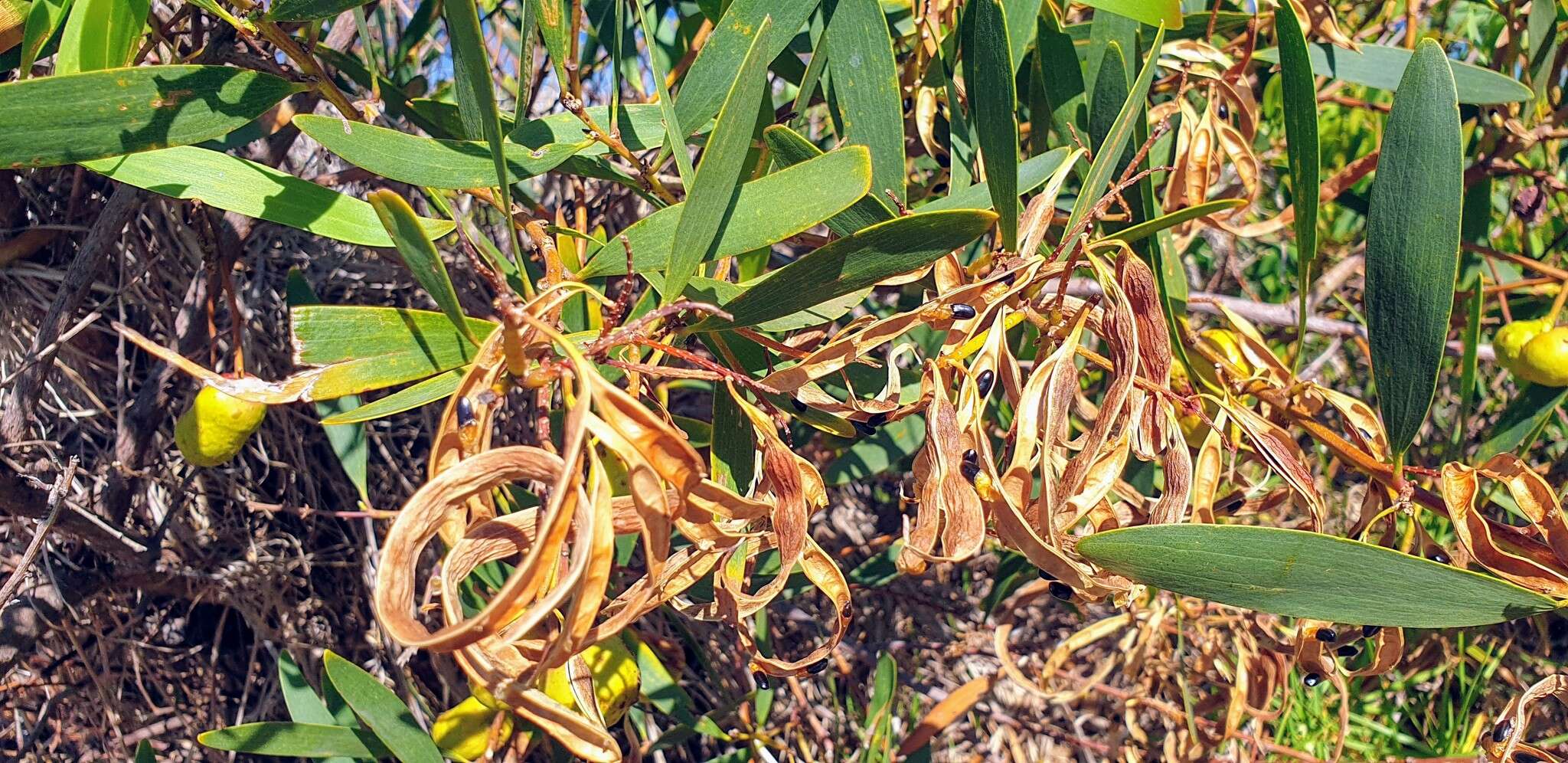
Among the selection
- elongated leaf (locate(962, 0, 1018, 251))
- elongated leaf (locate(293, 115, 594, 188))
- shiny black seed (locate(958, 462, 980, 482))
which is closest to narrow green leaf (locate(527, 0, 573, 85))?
elongated leaf (locate(293, 115, 594, 188))

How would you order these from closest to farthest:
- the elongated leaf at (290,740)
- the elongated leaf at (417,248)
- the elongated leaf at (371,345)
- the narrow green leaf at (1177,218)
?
the elongated leaf at (417,248) < the elongated leaf at (371,345) < the narrow green leaf at (1177,218) < the elongated leaf at (290,740)

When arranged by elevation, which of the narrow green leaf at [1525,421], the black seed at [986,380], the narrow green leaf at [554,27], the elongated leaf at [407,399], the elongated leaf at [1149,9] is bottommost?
the narrow green leaf at [1525,421]

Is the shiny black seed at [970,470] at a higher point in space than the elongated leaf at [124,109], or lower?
lower

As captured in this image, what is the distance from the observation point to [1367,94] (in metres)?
1.82

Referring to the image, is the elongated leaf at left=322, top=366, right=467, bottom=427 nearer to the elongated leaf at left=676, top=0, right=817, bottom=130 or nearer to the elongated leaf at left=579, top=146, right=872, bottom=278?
the elongated leaf at left=579, top=146, right=872, bottom=278

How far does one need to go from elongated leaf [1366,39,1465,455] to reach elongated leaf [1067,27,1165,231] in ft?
0.59

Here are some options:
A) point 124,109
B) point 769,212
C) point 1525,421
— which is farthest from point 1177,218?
point 124,109

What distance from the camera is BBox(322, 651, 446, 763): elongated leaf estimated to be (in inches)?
37.1

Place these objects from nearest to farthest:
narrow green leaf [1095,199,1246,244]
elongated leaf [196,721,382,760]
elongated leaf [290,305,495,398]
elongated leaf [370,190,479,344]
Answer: elongated leaf [370,190,479,344]
elongated leaf [290,305,495,398]
narrow green leaf [1095,199,1246,244]
elongated leaf [196,721,382,760]

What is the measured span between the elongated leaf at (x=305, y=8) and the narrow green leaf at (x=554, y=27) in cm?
12

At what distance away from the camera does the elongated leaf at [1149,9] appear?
0.72 meters

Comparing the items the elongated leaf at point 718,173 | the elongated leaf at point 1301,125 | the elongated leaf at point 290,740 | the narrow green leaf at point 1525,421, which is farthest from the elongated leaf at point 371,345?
the narrow green leaf at point 1525,421

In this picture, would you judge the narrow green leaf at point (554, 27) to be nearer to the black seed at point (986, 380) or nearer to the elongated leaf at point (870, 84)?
the elongated leaf at point (870, 84)

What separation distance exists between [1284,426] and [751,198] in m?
0.57
